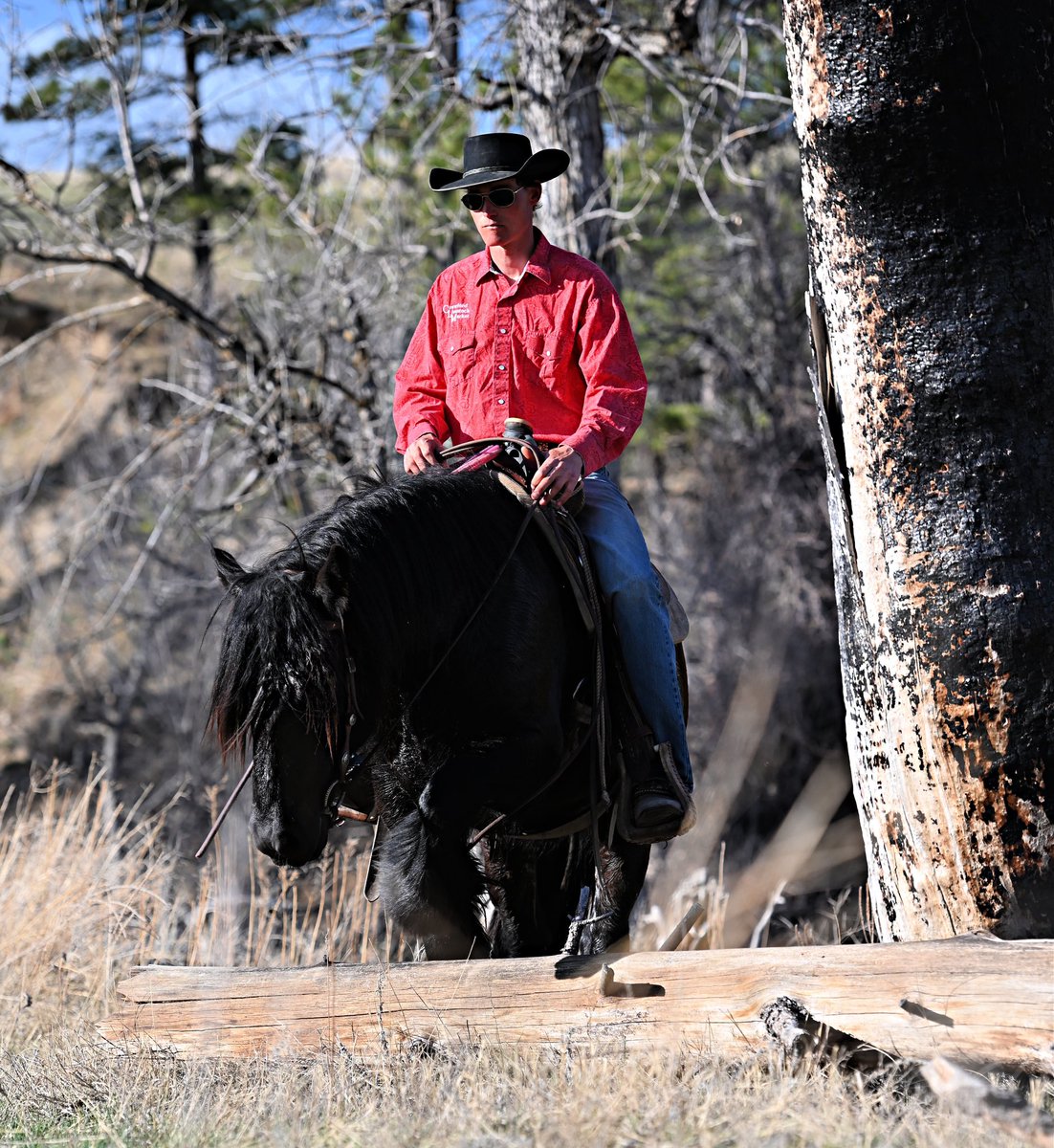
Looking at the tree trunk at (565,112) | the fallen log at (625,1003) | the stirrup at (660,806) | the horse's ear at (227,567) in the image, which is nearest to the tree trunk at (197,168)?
the tree trunk at (565,112)

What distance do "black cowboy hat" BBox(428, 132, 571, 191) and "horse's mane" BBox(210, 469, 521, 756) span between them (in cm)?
111

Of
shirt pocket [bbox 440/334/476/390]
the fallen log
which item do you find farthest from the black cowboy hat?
the fallen log

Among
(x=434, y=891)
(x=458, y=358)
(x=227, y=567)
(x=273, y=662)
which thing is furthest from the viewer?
(x=458, y=358)

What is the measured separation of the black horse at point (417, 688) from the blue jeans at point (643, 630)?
6.4 inches

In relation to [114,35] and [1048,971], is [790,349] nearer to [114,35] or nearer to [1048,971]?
[114,35]

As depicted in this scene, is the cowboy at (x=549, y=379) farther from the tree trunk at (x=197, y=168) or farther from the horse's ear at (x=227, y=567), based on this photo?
the tree trunk at (x=197, y=168)

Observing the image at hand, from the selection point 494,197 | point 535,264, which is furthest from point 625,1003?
point 494,197

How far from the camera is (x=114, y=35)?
28.3 feet

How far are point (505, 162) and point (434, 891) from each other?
8.49 ft

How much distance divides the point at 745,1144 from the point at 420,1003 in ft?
4.27

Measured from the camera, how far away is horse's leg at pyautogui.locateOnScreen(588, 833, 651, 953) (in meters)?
4.88

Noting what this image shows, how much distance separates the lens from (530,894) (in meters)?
4.85

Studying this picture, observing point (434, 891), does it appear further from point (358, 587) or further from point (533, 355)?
point (533, 355)

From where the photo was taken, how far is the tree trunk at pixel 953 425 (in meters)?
3.80
